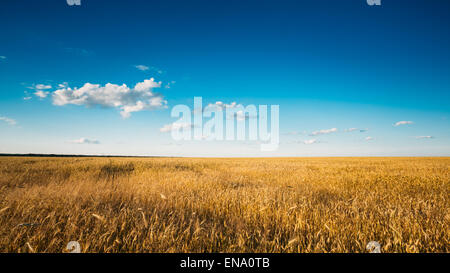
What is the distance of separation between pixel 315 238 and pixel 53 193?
536 centimetres

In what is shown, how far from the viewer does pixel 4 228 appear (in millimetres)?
2543

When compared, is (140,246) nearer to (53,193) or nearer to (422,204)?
(53,193)

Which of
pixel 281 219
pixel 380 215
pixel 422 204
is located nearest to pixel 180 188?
pixel 281 219

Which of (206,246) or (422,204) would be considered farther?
(422,204)

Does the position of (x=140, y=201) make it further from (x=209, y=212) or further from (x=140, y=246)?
(x=140, y=246)

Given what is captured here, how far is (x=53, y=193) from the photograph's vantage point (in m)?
4.55

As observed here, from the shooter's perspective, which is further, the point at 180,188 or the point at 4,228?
the point at 180,188

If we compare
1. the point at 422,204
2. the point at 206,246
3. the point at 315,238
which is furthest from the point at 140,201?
the point at 422,204

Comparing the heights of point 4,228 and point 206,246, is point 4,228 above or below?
above
